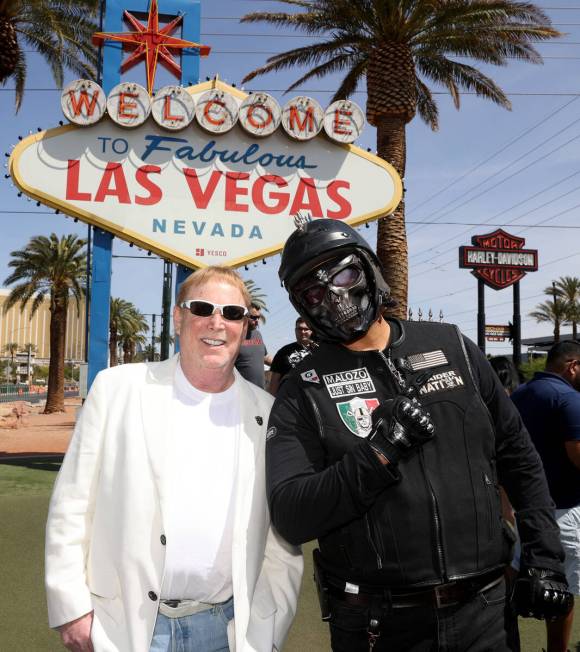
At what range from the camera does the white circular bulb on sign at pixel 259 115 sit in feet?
32.3

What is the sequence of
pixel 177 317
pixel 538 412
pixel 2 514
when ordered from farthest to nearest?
1. pixel 2 514
2. pixel 538 412
3. pixel 177 317

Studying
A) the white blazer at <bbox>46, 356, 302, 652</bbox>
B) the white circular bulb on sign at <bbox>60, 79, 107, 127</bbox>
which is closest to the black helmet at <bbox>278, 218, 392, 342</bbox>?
the white blazer at <bbox>46, 356, 302, 652</bbox>

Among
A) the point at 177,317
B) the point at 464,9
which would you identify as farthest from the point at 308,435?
the point at 464,9

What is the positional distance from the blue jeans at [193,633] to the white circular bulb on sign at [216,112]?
8.60 metres

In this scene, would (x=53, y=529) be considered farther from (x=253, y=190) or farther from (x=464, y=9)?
(x=464, y=9)

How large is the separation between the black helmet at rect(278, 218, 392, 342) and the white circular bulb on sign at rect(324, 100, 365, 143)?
8.16m

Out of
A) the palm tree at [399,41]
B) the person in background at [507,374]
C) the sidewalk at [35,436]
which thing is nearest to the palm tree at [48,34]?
the palm tree at [399,41]

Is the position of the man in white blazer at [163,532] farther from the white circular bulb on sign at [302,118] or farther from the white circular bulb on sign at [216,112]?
the white circular bulb on sign at [302,118]

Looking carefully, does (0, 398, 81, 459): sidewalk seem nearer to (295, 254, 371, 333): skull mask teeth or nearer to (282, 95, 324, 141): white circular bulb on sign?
(282, 95, 324, 141): white circular bulb on sign

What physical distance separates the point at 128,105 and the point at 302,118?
2.75 meters

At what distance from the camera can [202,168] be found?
980 centimetres

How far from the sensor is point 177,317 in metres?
2.56

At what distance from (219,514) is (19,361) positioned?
135 metres

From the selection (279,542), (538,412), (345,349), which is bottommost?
(279,542)
